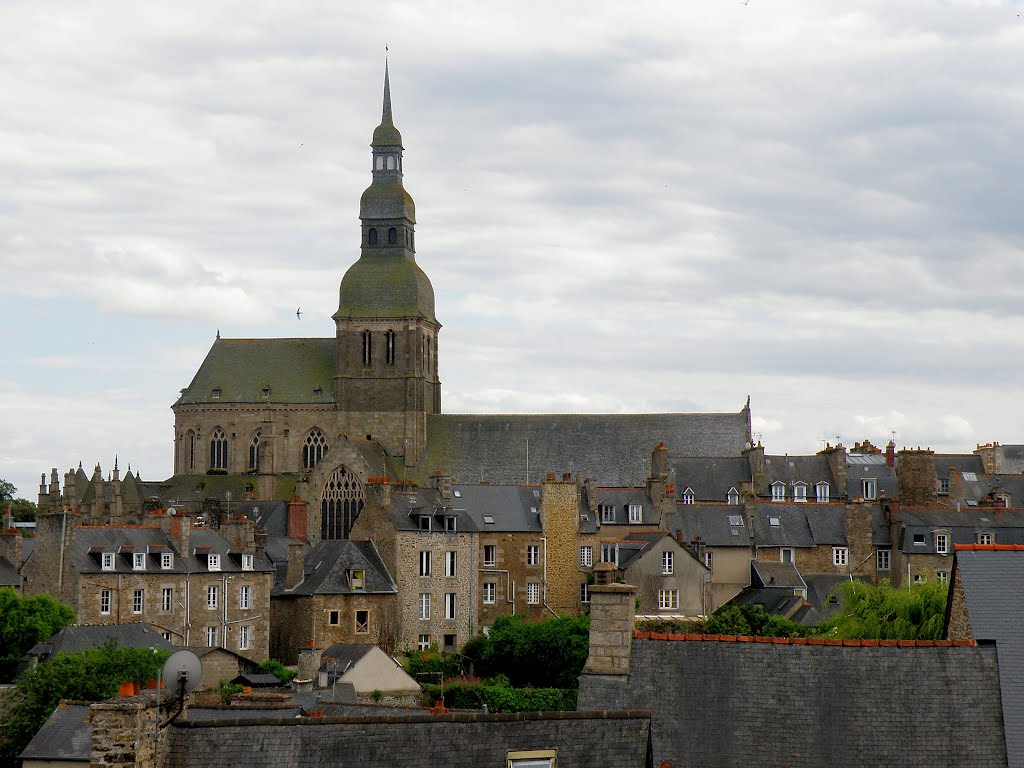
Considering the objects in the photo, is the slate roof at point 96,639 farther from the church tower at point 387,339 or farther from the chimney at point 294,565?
the church tower at point 387,339

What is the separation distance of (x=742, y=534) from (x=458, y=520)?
1359cm

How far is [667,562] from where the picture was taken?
6806 centimetres

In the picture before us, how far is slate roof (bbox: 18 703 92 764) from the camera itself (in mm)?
32344

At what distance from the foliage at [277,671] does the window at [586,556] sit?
55.4ft

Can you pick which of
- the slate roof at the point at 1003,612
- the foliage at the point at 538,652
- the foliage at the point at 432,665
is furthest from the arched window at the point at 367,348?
the slate roof at the point at 1003,612

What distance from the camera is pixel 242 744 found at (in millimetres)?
16953

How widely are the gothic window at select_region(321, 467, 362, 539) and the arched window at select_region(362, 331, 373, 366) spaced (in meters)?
12.4

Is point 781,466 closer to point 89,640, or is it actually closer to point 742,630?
point 742,630

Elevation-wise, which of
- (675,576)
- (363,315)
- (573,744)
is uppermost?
(363,315)

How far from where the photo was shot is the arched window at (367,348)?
326 feet

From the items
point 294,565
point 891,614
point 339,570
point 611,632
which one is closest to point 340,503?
point 294,565

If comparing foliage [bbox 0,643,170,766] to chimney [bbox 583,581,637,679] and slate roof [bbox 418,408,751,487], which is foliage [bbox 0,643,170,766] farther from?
slate roof [bbox 418,408,751,487]

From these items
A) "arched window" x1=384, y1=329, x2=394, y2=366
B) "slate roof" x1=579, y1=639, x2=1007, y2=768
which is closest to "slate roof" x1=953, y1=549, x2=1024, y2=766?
"slate roof" x1=579, y1=639, x2=1007, y2=768

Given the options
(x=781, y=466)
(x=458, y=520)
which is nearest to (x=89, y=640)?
(x=458, y=520)
